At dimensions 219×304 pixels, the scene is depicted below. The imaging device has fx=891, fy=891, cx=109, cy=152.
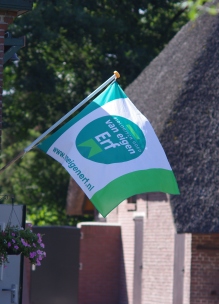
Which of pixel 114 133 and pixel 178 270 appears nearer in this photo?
pixel 114 133

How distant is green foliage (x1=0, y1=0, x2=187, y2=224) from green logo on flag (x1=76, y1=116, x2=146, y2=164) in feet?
50.4

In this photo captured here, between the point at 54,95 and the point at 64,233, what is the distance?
7.09 meters

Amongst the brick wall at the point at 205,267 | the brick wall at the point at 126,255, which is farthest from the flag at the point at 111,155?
the brick wall at the point at 126,255

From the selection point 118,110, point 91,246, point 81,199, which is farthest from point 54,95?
point 118,110

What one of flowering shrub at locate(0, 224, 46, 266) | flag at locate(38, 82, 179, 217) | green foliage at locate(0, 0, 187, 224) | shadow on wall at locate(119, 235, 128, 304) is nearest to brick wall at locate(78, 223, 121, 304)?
shadow on wall at locate(119, 235, 128, 304)

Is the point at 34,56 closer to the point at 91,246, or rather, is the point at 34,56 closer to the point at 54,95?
the point at 54,95

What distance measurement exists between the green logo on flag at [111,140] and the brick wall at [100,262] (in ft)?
44.0

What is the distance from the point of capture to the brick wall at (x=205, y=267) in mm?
17828

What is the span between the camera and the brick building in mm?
17750

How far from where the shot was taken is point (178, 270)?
60.7 ft

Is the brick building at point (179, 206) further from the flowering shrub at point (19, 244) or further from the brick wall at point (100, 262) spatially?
the flowering shrub at point (19, 244)

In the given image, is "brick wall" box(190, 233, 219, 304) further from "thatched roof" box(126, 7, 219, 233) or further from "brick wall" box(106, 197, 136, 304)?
"brick wall" box(106, 197, 136, 304)

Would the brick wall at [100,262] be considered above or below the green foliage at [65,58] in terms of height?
below

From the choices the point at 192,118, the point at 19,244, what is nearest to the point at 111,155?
the point at 19,244
